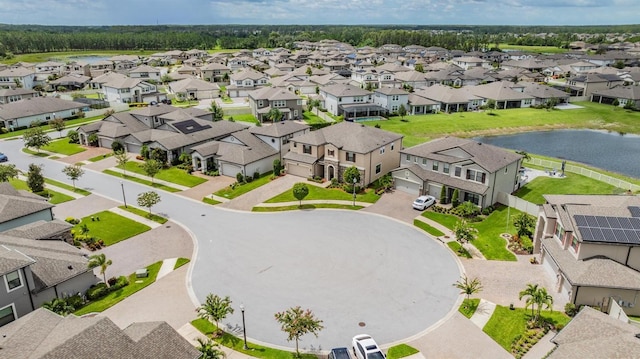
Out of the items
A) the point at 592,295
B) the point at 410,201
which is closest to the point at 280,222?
the point at 410,201

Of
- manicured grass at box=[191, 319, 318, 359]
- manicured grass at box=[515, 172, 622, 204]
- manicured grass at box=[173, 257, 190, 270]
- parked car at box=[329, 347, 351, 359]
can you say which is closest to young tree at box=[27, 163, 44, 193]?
manicured grass at box=[173, 257, 190, 270]

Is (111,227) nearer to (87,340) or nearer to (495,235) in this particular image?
(87,340)

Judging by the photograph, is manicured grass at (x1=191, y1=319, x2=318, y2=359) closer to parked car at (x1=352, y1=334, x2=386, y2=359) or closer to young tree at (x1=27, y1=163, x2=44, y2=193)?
parked car at (x1=352, y1=334, x2=386, y2=359)

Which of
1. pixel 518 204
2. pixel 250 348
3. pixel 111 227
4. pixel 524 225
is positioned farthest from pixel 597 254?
pixel 111 227

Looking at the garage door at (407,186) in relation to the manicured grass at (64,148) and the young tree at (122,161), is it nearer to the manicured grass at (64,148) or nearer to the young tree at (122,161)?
the young tree at (122,161)

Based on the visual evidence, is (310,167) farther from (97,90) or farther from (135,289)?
(97,90)

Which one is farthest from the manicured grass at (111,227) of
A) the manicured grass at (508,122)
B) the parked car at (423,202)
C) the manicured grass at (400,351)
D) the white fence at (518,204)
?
the manicured grass at (508,122)
